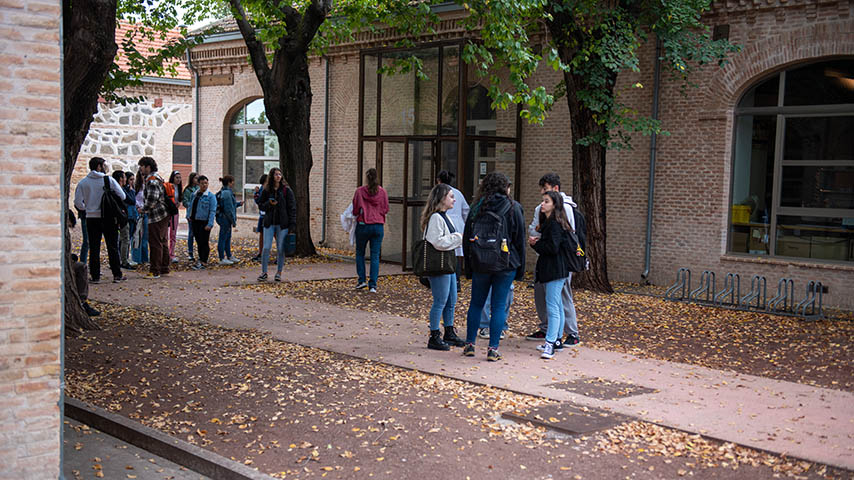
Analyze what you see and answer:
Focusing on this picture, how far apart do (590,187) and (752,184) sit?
305cm

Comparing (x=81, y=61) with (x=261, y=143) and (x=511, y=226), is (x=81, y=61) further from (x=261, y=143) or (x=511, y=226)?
(x=261, y=143)

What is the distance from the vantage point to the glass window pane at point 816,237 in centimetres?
1379

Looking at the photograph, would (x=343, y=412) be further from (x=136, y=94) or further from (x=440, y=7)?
(x=136, y=94)

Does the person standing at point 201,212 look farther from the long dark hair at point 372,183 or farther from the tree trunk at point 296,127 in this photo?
the long dark hair at point 372,183

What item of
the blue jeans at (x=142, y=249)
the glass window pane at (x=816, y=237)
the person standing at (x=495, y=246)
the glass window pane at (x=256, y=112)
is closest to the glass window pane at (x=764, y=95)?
the glass window pane at (x=816, y=237)

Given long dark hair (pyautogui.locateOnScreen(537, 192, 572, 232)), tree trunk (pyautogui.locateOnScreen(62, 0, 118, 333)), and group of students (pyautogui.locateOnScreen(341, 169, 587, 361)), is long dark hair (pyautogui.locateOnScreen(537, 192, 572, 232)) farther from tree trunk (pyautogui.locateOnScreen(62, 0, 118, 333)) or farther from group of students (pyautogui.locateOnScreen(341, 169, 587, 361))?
tree trunk (pyautogui.locateOnScreen(62, 0, 118, 333))

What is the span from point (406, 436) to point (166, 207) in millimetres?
9245

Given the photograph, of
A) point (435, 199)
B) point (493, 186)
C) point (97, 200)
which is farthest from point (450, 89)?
point (493, 186)

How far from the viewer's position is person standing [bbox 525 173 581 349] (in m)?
8.95

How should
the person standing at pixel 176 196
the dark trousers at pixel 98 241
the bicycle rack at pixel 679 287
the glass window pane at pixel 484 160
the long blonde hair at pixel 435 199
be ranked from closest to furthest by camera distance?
the long blonde hair at pixel 435 199 < the dark trousers at pixel 98 241 < the bicycle rack at pixel 679 287 < the person standing at pixel 176 196 < the glass window pane at pixel 484 160

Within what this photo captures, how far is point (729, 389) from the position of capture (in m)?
7.54

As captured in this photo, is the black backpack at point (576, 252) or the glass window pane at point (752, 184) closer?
the black backpack at point (576, 252)

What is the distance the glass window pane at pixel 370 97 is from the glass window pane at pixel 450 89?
202 centimetres

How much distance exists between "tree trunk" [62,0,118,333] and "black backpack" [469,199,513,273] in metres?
4.09
